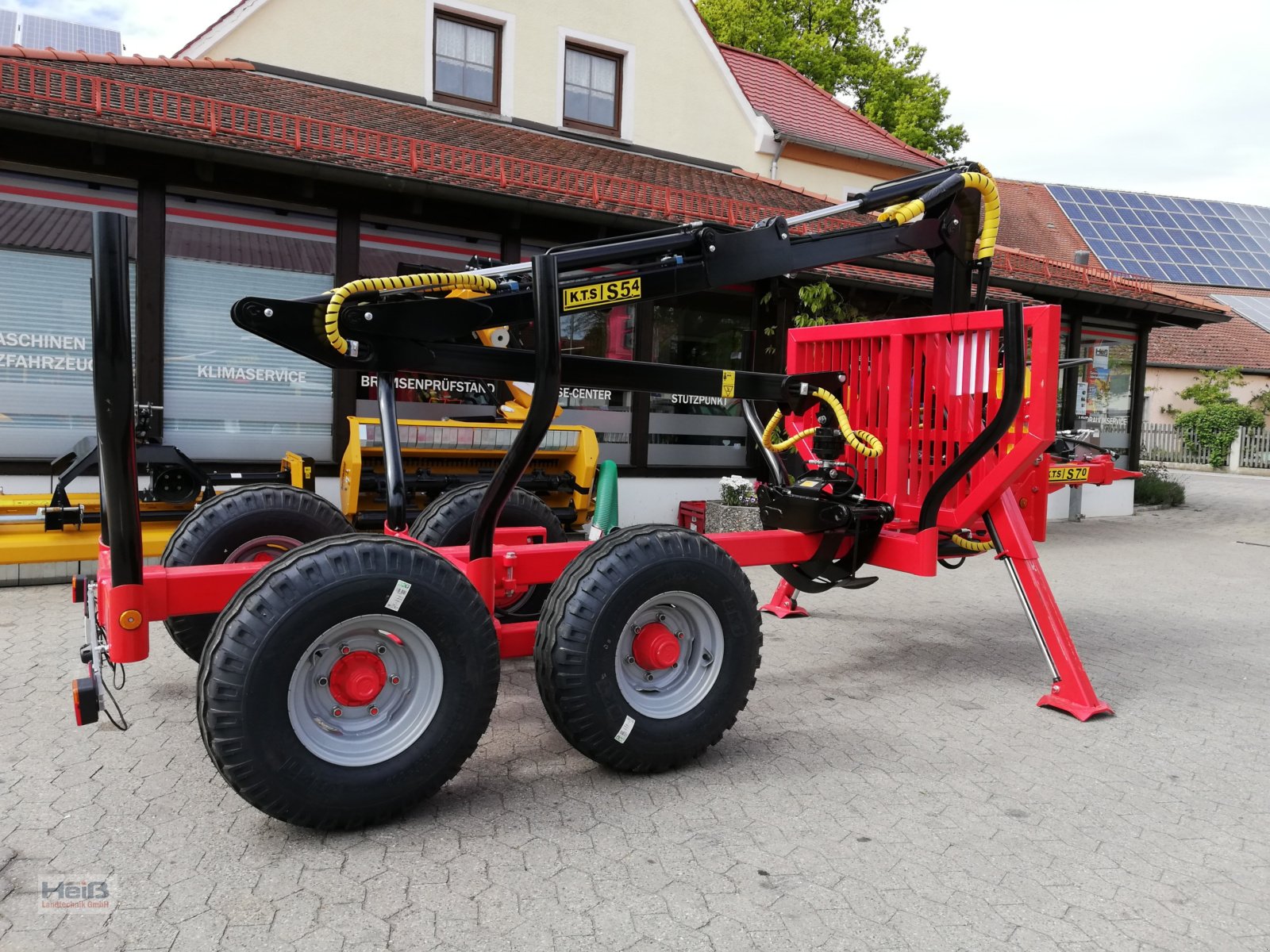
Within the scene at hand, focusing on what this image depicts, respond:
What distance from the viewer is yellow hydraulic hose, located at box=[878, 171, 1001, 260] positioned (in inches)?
159

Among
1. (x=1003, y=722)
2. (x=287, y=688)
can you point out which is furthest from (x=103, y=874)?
(x=1003, y=722)

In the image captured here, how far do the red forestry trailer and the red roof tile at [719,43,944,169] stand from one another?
10.4 metres

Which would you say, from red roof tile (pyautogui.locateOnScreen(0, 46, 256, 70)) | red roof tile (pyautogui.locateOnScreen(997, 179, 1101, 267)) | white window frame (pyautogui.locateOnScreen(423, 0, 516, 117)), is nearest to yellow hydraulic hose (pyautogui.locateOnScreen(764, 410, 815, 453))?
red roof tile (pyautogui.locateOnScreen(0, 46, 256, 70))

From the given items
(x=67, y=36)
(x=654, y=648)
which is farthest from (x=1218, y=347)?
(x=654, y=648)

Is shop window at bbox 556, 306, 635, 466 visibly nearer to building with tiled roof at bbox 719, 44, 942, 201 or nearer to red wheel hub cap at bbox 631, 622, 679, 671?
red wheel hub cap at bbox 631, 622, 679, 671

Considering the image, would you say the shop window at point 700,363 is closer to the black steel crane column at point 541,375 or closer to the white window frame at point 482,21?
the white window frame at point 482,21

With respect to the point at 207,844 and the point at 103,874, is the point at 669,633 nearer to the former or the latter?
the point at 207,844

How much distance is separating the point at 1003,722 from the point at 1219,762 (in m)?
0.83

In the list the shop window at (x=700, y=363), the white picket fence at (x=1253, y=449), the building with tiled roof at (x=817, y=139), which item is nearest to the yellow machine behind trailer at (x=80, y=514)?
the shop window at (x=700, y=363)

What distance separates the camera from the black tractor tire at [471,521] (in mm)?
4445

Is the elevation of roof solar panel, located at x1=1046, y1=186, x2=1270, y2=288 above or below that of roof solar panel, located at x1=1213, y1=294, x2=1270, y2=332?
above

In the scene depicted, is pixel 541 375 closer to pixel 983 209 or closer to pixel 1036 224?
pixel 983 209

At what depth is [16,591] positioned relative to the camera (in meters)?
6.08

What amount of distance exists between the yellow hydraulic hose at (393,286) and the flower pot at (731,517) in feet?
18.0
